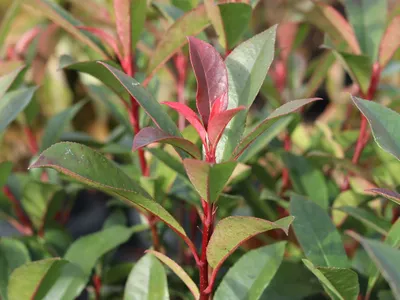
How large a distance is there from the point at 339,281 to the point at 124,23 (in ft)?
1.56

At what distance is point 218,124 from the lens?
1.98 ft

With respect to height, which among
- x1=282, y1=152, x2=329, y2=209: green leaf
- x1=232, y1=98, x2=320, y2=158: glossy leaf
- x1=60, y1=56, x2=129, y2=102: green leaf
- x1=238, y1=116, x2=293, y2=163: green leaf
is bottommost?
x1=282, y1=152, x2=329, y2=209: green leaf

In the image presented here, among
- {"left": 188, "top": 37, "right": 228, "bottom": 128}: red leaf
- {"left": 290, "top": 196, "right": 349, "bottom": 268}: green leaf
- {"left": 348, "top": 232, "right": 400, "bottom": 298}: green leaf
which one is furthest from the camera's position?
{"left": 290, "top": 196, "right": 349, "bottom": 268}: green leaf

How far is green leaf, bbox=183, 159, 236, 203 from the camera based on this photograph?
0.55 m

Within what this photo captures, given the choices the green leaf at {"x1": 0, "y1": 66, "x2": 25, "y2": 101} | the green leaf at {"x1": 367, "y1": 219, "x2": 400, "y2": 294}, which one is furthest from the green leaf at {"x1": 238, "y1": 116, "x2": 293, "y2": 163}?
the green leaf at {"x1": 0, "y1": 66, "x2": 25, "y2": 101}

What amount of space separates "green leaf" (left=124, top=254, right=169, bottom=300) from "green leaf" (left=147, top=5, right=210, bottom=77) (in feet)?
1.00

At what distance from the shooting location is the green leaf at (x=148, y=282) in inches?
30.1

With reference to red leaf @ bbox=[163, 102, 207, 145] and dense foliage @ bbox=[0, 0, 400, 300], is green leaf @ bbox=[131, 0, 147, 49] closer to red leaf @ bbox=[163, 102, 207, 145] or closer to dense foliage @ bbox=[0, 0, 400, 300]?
dense foliage @ bbox=[0, 0, 400, 300]

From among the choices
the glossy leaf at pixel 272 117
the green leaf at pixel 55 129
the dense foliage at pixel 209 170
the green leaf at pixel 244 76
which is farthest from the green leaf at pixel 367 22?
the green leaf at pixel 55 129

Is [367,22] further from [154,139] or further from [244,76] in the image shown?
[154,139]

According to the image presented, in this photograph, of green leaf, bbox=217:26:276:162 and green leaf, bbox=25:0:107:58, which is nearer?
green leaf, bbox=217:26:276:162

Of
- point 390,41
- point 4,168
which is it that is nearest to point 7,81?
point 4,168

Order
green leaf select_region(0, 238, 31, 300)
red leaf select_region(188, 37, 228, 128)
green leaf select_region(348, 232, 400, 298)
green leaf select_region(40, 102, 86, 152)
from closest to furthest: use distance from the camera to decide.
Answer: green leaf select_region(348, 232, 400, 298) → red leaf select_region(188, 37, 228, 128) → green leaf select_region(0, 238, 31, 300) → green leaf select_region(40, 102, 86, 152)

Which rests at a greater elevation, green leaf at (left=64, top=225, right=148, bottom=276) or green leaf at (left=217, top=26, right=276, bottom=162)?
green leaf at (left=217, top=26, right=276, bottom=162)
